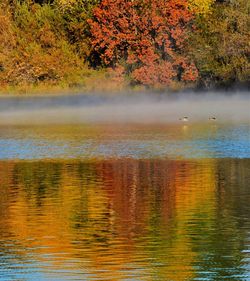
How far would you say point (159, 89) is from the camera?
193 ft

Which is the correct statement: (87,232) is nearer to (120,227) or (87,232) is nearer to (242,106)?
(120,227)

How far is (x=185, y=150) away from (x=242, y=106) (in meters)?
20.1

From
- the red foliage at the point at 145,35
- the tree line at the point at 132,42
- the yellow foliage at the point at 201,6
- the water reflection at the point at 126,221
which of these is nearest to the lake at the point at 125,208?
the water reflection at the point at 126,221

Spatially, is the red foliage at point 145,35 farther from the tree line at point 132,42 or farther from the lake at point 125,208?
the lake at point 125,208

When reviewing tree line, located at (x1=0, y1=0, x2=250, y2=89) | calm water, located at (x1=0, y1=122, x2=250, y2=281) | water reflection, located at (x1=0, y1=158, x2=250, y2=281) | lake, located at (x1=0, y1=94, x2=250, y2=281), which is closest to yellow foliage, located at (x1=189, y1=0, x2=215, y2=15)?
tree line, located at (x1=0, y1=0, x2=250, y2=89)

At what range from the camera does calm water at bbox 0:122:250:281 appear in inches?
529

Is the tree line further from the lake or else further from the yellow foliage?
the lake

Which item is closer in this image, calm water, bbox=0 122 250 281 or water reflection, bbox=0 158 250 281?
water reflection, bbox=0 158 250 281

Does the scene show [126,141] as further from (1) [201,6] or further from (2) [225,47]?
(1) [201,6]

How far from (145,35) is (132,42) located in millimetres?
860

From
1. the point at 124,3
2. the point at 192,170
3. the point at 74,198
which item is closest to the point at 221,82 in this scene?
the point at 124,3

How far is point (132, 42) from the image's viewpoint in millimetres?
59969

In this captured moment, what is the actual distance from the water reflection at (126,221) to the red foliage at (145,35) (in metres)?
34.5

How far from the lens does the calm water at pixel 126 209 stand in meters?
13.4
